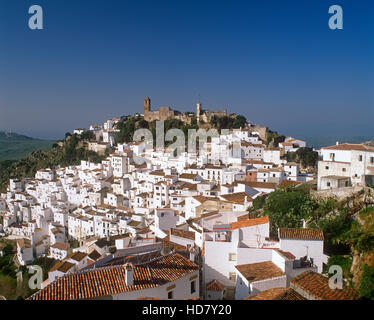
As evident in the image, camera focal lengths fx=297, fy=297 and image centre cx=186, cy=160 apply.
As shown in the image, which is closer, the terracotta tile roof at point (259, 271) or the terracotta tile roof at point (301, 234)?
the terracotta tile roof at point (259, 271)

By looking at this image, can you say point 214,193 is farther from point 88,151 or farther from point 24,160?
point 24,160

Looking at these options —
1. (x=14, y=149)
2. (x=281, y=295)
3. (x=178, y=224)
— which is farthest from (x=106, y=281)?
(x=14, y=149)

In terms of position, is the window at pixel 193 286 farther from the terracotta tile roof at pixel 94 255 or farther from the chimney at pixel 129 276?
the terracotta tile roof at pixel 94 255

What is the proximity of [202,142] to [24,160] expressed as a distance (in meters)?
33.1

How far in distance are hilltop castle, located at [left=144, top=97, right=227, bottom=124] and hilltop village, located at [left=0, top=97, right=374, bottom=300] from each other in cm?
18

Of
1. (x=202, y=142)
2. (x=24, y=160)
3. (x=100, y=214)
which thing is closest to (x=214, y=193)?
(x=100, y=214)

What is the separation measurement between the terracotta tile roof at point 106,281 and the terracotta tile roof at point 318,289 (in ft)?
8.37

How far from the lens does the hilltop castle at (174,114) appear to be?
4553 cm

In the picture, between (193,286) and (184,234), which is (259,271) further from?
(184,234)

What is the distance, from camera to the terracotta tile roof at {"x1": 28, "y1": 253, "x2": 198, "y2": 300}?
5.86 meters

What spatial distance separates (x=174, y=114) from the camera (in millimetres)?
48875

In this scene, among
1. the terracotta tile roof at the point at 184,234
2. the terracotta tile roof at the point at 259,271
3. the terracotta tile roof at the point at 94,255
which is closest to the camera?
the terracotta tile roof at the point at 259,271

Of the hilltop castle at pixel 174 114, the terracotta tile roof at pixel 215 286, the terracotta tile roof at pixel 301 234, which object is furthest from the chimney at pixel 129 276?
the hilltop castle at pixel 174 114

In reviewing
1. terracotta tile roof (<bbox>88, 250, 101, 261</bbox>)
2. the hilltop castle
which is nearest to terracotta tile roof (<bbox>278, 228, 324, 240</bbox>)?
terracotta tile roof (<bbox>88, 250, 101, 261</bbox>)
